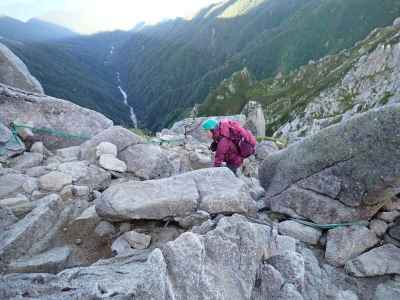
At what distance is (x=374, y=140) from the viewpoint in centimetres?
841

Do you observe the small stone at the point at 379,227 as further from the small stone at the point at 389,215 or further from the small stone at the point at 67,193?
the small stone at the point at 67,193

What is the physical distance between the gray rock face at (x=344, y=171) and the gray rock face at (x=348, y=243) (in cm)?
41

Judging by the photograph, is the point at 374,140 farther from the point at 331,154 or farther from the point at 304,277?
the point at 304,277

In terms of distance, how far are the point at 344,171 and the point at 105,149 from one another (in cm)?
852

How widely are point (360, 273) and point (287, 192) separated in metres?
2.87

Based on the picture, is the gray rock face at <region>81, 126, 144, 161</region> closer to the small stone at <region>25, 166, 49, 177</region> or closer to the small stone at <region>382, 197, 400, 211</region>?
the small stone at <region>25, 166, 49, 177</region>

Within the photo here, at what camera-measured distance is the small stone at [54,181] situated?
1068cm

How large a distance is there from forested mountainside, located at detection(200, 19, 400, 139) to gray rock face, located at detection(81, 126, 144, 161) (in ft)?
235

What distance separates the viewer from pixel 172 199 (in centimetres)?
903

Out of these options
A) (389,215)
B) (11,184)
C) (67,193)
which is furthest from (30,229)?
(389,215)

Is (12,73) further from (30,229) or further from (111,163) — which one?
(30,229)

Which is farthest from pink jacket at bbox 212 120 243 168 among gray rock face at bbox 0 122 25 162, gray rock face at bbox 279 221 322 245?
gray rock face at bbox 0 122 25 162

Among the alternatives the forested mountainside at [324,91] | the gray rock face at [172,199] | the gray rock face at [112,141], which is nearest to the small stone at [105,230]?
the gray rock face at [172,199]

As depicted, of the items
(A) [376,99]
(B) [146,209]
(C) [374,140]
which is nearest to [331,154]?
(C) [374,140]
